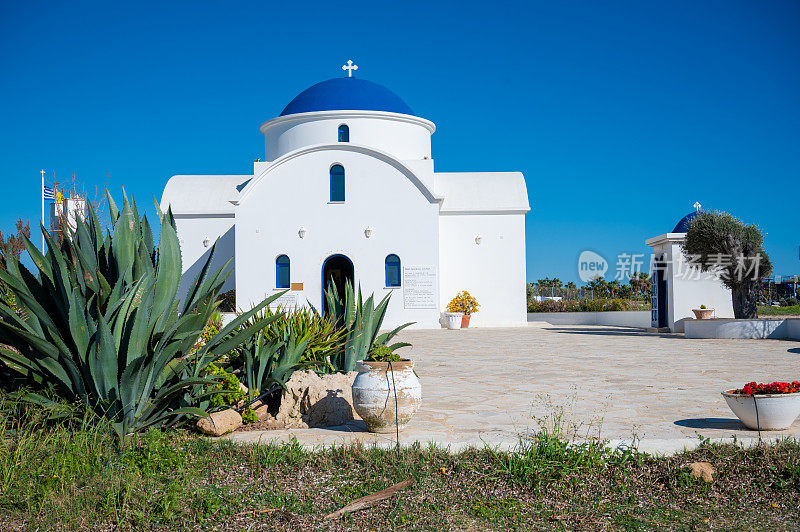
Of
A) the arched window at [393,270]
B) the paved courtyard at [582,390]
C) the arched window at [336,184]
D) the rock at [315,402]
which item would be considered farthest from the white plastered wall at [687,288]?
the rock at [315,402]

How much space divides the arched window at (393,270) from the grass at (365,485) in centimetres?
1745

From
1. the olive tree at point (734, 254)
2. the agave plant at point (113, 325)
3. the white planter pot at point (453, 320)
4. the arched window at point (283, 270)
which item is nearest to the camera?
the agave plant at point (113, 325)

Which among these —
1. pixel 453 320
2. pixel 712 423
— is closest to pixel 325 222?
pixel 453 320

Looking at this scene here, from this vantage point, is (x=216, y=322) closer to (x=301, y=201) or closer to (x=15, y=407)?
(x=15, y=407)

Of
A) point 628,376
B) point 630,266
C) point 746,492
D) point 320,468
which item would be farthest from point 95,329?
point 630,266

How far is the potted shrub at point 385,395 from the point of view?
5.31m

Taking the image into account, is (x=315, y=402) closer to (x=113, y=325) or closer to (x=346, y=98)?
(x=113, y=325)

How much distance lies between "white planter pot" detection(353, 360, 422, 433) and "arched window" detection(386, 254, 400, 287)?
16.8 meters

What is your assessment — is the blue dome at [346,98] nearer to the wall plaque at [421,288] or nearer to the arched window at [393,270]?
the arched window at [393,270]

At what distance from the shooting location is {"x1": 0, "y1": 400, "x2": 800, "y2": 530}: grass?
3844mm

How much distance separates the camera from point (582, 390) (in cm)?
798

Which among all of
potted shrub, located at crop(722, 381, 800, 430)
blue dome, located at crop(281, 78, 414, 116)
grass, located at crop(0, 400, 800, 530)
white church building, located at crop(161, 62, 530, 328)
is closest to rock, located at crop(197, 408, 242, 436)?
grass, located at crop(0, 400, 800, 530)

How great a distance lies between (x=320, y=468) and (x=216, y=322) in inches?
142

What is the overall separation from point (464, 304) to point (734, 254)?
8.75 metres
